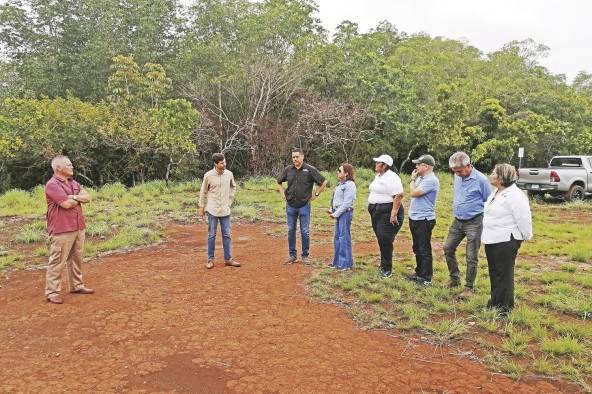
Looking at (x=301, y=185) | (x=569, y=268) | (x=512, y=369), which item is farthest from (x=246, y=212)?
(x=512, y=369)

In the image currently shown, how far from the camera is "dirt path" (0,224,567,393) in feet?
11.4

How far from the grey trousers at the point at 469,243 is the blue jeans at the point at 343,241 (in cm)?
145

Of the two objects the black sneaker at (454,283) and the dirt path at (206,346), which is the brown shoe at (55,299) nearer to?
the dirt path at (206,346)

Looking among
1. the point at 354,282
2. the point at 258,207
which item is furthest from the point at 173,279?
the point at 258,207

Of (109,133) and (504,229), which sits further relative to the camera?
(109,133)

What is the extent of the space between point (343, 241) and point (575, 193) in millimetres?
11652

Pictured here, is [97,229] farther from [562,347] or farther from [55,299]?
[562,347]

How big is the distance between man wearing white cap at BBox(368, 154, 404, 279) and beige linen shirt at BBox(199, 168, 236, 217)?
206 cm

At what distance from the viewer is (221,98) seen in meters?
18.2

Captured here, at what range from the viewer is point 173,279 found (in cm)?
623

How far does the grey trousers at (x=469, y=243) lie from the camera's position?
5.34m

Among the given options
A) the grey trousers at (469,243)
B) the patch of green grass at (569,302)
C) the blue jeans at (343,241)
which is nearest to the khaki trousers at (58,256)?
the blue jeans at (343,241)

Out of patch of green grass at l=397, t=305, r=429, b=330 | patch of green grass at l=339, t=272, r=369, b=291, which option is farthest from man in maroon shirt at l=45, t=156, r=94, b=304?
patch of green grass at l=397, t=305, r=429, b=330

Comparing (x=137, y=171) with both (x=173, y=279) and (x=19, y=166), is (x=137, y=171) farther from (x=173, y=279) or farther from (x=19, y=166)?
(x=173, y=279)
